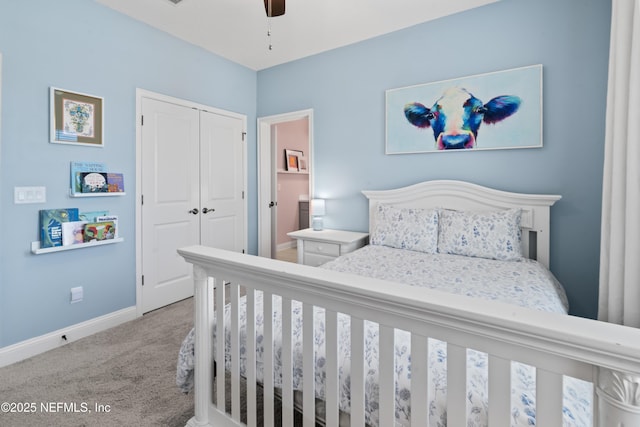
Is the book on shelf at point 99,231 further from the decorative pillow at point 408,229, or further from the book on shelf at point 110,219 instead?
the decorative pillow at point 408,229

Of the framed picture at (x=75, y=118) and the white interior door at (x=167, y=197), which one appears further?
the white interior door at (x=167, y=197)

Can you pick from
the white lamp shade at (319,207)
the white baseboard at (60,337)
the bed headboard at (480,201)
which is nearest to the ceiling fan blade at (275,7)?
the bed headboard at (480,201)

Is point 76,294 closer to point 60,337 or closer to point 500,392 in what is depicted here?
point 60,337

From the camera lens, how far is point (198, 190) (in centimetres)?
348

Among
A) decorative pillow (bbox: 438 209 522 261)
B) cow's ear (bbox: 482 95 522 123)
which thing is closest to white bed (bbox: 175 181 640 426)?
decorative pillow (bbox: 438 209 522 261)

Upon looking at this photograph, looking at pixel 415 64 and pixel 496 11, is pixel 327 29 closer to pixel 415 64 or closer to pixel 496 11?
pixel 415 64

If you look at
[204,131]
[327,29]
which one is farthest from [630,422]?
[204,131]

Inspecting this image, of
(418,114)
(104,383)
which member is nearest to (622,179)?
(418,114)

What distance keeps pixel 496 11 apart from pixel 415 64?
2.45ft

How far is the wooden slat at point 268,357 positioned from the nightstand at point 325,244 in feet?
6.27

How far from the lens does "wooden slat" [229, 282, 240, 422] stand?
1.31 meters

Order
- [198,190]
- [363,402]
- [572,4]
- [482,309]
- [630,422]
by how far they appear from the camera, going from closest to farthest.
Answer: [630,422], [482,309], [363,402], [572,4], [198,190]

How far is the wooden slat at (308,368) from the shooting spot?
1.06 metres

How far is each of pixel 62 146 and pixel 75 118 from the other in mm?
247
